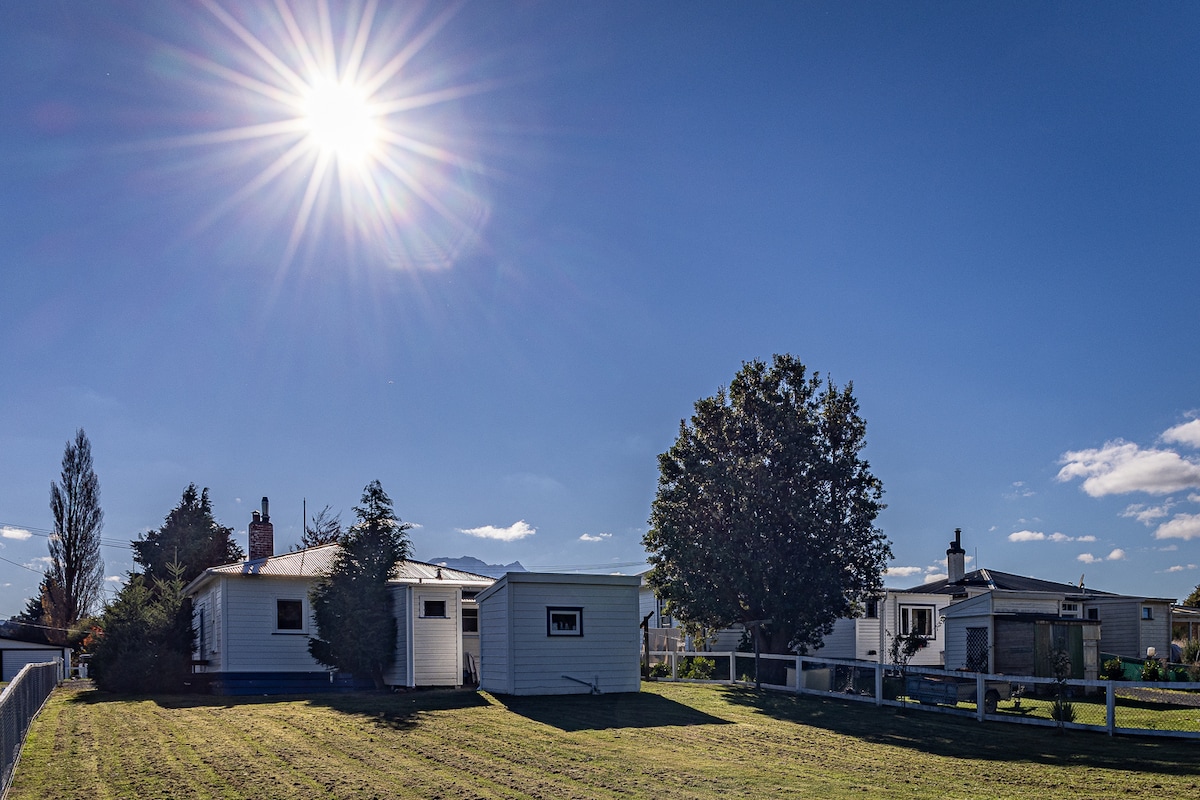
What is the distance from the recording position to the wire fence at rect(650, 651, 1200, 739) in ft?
52.8

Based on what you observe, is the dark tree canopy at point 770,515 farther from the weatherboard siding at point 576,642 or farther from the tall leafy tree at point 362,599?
the tall leafy tree at point 362,599

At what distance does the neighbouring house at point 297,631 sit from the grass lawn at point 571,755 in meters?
6.55

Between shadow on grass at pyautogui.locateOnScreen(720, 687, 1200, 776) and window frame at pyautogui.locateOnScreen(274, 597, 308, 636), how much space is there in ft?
46.4

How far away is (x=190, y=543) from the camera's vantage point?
1982 inches

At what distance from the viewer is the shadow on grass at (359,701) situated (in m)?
17.9

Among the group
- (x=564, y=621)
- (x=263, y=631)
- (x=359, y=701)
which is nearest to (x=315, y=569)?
(x=263, y=631)

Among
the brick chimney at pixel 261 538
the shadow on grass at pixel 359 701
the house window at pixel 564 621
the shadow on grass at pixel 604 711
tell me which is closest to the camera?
the shadow on grass at pixel 604 711

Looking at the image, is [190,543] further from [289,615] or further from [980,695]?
[980,695]

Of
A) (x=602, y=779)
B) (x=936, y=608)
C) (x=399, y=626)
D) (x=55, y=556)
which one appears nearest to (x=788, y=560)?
(x=399, y=626)

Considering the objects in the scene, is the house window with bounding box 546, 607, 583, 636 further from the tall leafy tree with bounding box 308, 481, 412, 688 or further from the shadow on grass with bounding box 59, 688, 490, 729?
the tall leafy tree with bounding box 308, 481, 412, 688

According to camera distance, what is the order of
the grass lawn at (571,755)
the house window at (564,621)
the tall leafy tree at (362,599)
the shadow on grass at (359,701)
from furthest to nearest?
1. the tall leafy tree at (362,599)
2. the house window at (564,621)
3. the shadow on grass at (359,701)
4. the grass lawn at (571,755)

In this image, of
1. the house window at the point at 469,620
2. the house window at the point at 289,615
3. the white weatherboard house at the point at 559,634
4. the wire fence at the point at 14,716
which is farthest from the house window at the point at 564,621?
the wire fence at the point at 14,716

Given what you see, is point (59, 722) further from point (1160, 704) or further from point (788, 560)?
point (1160, 704)

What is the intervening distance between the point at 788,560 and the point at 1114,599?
21.2 metres
